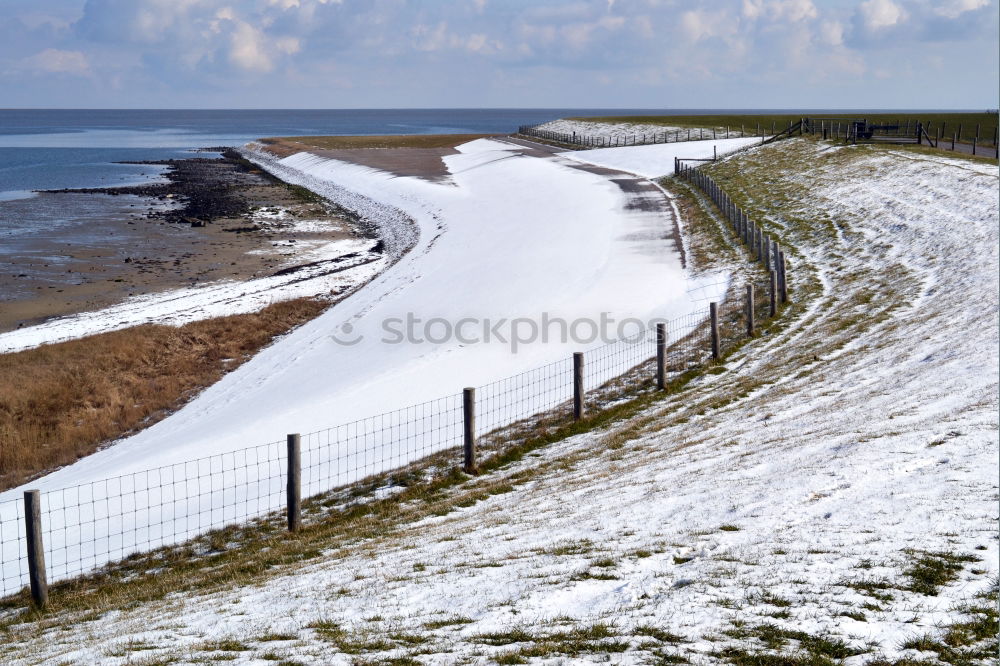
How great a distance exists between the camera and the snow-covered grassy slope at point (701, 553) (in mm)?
6312

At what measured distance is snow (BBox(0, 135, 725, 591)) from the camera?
1466cm

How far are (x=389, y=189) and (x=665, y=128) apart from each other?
49.7 meters

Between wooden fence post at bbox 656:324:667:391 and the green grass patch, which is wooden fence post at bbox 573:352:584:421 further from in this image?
the green grass patch

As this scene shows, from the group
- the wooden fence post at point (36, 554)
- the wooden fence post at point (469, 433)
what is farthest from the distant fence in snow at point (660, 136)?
the wooden fence post at point (36, 554)

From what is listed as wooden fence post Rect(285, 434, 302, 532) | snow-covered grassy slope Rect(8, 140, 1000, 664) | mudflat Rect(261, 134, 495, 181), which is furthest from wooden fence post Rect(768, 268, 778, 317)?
mudflat Rect(261, 134, 495, 181)

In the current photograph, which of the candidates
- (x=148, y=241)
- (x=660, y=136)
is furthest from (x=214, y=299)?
(x=660, y=136)

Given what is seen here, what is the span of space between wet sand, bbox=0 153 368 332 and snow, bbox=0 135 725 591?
4.85 metres

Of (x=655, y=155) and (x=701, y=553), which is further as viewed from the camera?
(x=655, y=155)

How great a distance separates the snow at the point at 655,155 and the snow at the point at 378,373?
18.4 metres

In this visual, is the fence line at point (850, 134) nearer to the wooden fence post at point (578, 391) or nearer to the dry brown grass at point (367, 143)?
the dry brown grass at point (367, 143)

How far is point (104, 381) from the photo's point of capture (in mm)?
23062

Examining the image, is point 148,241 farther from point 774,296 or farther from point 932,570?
point 932,570

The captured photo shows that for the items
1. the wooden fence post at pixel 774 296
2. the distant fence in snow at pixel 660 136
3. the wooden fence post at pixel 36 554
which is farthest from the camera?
the distant fence in snow at pixel 660 136

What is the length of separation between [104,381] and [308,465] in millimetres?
9926
